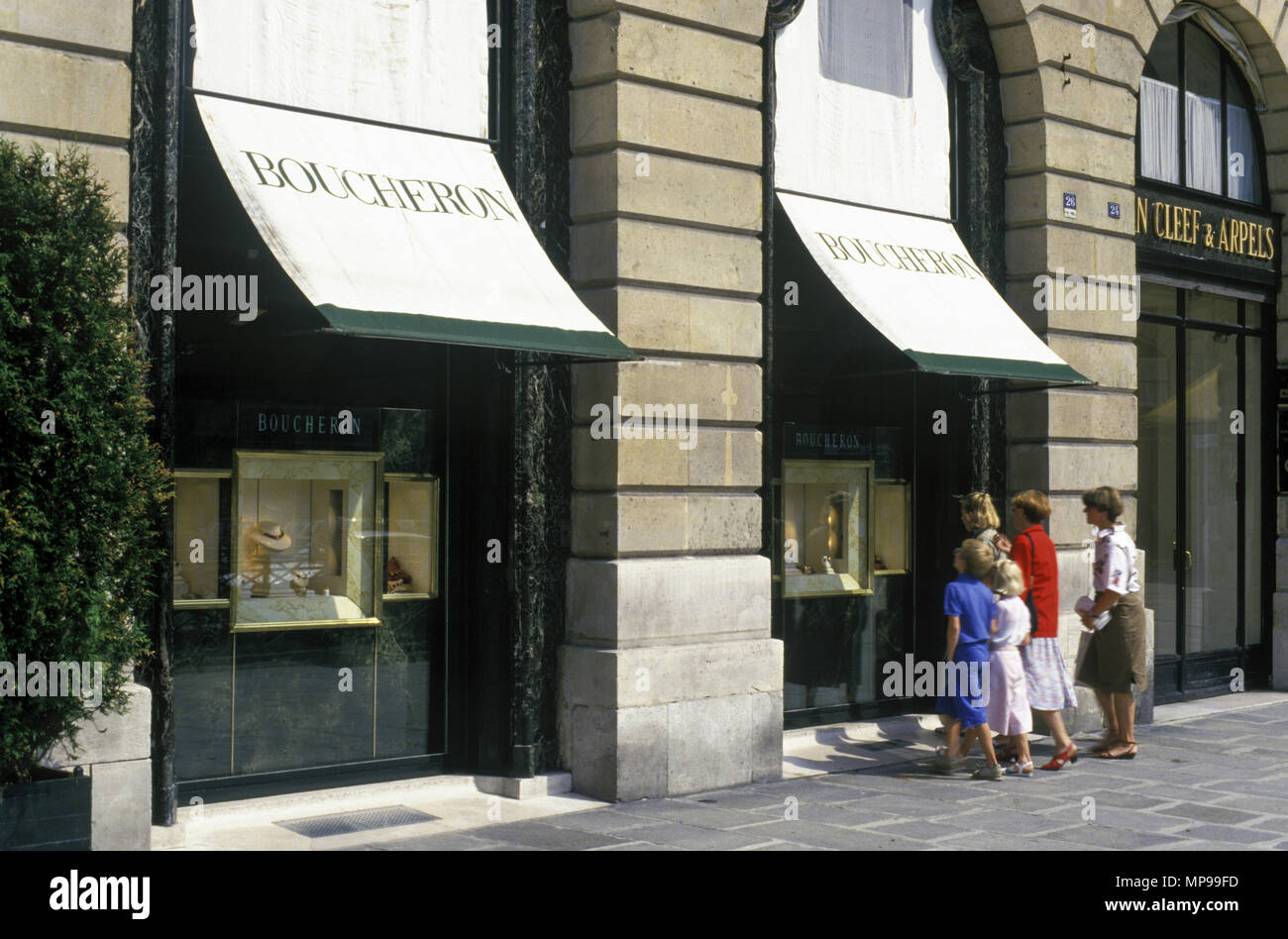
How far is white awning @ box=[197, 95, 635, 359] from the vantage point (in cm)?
759

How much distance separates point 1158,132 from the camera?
14.2m

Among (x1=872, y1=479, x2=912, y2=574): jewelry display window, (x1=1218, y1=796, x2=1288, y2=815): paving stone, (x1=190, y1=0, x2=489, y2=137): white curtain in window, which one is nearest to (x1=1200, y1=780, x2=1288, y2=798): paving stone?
(x1=1218, y1=796, x2=1288, y2=815): paving stone

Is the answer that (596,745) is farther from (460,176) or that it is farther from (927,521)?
(927,521)

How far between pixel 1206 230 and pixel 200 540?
10.4 m

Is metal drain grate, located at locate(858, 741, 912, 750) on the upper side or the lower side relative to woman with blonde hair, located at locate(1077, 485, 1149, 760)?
lower

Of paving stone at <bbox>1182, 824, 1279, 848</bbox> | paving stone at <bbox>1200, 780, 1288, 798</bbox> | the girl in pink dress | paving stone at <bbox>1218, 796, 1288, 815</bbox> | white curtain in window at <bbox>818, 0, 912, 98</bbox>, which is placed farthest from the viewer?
white curtain in window at <bbox>818, 0, 912, 98</bbox>

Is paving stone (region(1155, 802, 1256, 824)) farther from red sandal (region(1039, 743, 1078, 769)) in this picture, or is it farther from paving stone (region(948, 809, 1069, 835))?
red sandal (region(1039, 743, 1078, 769))

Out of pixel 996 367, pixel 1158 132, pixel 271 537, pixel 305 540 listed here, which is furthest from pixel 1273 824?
pixel 1158 132

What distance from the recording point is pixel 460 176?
29.2ft

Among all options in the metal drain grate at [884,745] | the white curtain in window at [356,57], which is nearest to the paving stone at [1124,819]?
the metal drain grate at [884,745]

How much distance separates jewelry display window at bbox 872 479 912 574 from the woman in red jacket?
128cm

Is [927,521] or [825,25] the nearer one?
[825,25]
